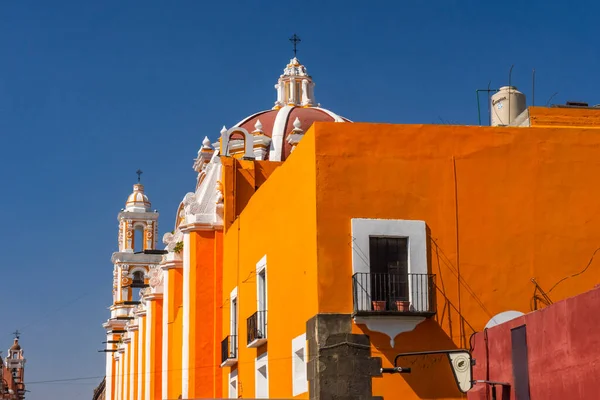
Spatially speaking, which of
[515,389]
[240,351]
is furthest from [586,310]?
[240,351]

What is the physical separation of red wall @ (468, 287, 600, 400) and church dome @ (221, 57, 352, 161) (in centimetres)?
1517

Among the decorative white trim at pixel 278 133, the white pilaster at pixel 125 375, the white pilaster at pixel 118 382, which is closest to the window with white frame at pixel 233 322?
the decorative white trim at pixel 278 133

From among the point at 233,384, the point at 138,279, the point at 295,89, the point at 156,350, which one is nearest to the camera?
the point at 233,384

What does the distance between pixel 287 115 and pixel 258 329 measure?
15.7m

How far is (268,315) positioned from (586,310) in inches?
382

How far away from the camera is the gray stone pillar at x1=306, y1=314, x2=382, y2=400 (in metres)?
18.5

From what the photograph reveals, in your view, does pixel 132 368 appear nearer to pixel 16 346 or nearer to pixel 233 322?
pixel 233 322

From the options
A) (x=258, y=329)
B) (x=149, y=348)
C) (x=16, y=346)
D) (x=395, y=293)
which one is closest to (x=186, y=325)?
(x=258, y=329)

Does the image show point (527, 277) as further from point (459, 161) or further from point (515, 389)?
point (515, 389)

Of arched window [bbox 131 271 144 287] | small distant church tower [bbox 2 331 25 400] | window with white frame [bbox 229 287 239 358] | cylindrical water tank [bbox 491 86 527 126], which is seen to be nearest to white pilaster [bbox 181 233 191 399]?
window with white frame [bbox 229 287 239 358]

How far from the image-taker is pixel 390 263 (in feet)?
63.9

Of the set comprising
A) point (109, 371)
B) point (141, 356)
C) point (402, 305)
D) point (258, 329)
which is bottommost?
point (402, 305)

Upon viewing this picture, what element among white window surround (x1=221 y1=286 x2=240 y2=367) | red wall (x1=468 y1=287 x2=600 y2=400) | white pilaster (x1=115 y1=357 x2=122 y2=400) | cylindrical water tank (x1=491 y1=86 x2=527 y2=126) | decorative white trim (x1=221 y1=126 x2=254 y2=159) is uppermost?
decorative white trim (x1=221 y1=126 x2=254 y2=159)

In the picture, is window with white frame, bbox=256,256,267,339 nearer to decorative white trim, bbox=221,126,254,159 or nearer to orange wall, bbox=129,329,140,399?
decorative white trim, bbox=221,126,254,159
